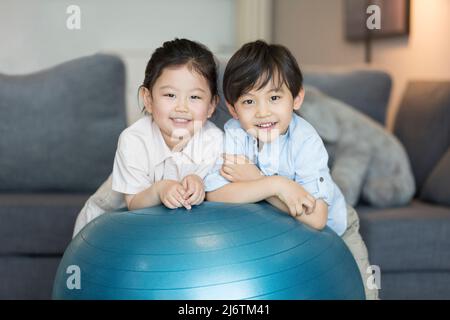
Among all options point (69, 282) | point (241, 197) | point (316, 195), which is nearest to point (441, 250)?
point (316, 195)

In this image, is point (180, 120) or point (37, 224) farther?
point (37, 224)

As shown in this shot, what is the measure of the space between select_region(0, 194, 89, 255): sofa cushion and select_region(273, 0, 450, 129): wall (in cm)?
157

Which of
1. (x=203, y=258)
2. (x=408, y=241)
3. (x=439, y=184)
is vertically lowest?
(x=408, y=241)

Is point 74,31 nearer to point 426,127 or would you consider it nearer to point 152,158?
point 426,127

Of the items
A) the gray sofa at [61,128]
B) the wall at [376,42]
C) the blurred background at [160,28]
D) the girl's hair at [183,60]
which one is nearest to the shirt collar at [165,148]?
the girl's hair at [183,60]

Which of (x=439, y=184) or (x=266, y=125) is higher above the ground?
(x=266, y=125)

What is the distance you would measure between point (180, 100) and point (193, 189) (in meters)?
0.19

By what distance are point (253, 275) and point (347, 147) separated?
4.25ft

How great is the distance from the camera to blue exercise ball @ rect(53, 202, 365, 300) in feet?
3.65

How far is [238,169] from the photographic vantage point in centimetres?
142

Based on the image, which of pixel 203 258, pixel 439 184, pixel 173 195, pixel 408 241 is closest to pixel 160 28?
pixel 439 184

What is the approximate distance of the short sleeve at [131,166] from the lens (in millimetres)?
1457

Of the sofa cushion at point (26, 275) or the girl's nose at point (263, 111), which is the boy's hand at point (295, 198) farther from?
the sofa cushion at point (26, 275)

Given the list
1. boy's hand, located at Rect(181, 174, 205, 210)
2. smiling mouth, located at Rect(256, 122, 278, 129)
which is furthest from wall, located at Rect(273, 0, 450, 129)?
boy's hand, located at Rect(181, 174, 205, 210)
